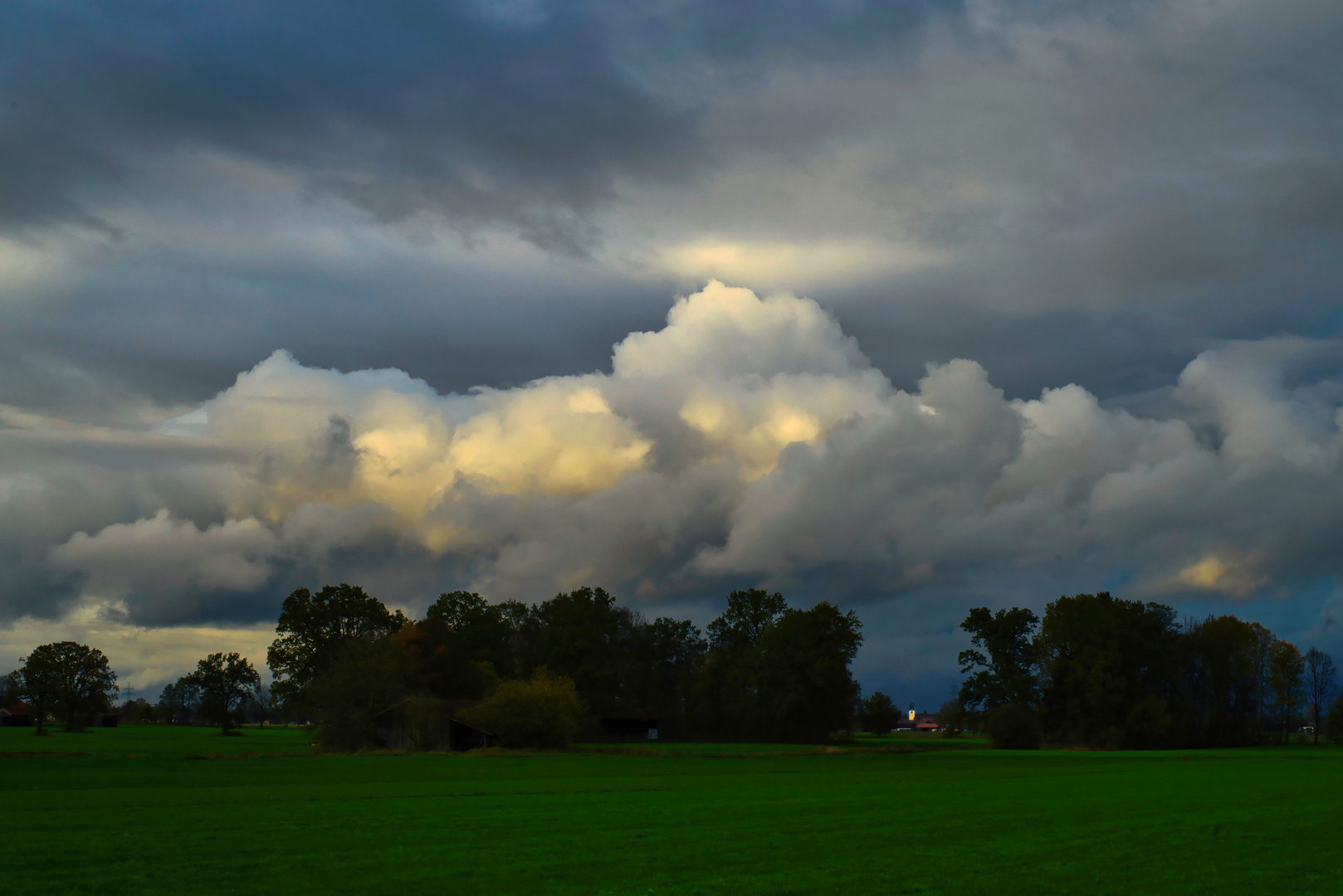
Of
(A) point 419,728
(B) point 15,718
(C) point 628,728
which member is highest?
(A) point 419,728

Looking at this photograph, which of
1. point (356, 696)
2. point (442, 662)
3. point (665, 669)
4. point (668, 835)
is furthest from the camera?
point (665, 669)

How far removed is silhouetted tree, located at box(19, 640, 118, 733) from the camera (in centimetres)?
15150

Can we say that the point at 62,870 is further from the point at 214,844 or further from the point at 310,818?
the point at 310,818

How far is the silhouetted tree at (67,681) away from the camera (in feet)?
497

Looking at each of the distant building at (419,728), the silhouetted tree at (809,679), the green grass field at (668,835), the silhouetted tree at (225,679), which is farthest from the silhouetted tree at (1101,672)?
the silhouetted tree at (225,679)

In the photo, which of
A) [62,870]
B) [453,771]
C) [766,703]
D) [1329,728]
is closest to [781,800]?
[62,870]

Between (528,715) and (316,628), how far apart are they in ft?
Answer: 144

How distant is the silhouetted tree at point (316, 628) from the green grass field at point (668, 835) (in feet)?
236

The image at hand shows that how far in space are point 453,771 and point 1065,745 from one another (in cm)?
7422

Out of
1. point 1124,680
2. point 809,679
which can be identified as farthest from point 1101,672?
point 809,679

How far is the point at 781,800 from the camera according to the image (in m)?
31.1

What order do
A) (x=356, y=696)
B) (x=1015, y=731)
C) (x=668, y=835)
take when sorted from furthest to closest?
(x=1015, y=731)
(x=356, y=696)
(x=668, y=835)

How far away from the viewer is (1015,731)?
335ft

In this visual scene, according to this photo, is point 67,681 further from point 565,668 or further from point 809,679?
point 809,679
